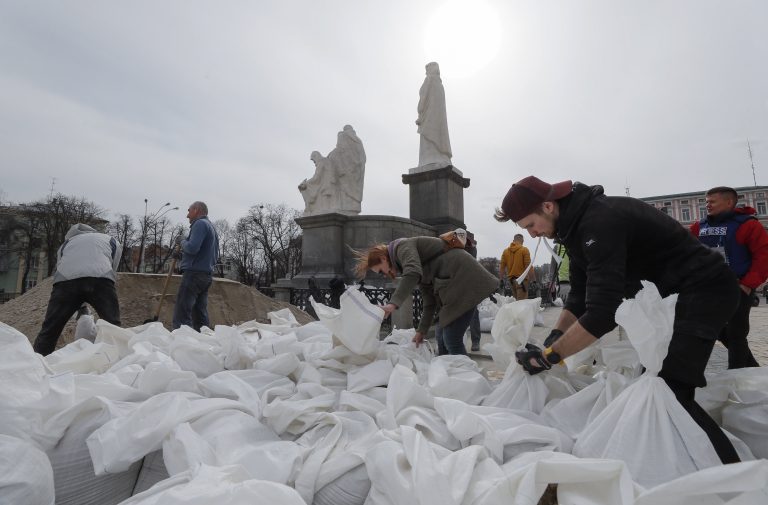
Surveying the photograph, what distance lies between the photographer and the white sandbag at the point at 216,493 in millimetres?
1109

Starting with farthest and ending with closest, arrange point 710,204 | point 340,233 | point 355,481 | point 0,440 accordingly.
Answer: point 340,233, point 710,204, point 355,481, point 0,440

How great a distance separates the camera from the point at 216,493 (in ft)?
3.75

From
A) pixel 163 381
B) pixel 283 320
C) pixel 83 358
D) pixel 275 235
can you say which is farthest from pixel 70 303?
pixel 275 235

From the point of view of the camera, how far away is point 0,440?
139cm

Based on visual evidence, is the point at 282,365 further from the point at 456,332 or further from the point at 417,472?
the point at 456,332

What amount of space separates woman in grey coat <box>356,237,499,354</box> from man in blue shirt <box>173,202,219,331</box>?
252 centimetres

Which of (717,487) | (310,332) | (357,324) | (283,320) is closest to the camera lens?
(717,487)

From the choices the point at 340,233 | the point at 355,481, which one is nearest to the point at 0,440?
the point at 355,481

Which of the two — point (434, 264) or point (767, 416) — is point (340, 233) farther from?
point (767, 416)

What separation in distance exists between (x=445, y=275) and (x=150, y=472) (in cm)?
252

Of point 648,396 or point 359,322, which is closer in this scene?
point 648,396

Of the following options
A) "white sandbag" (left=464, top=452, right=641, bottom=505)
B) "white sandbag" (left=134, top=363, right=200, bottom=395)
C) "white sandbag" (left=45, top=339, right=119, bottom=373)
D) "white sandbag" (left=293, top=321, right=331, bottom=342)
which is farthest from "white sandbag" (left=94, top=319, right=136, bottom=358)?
"white sandbag" (left=464, top=452, right=641, bottom=505)

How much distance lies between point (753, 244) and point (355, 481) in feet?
12.5

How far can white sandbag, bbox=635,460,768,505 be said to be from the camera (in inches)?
41.3
